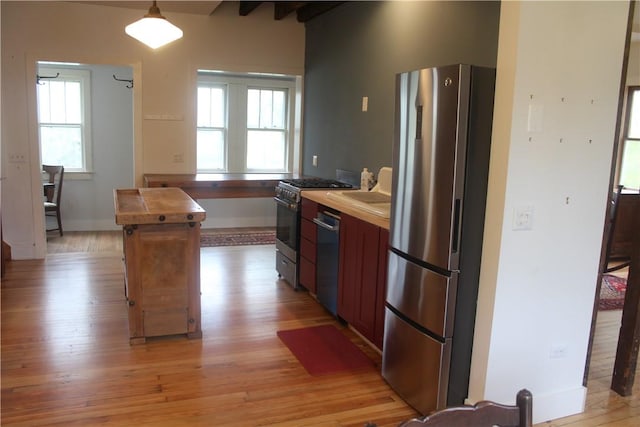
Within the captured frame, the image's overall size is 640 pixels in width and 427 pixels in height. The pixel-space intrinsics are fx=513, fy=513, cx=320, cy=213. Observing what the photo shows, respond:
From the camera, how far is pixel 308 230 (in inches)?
161

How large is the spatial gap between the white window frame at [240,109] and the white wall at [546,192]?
4862 millimetres

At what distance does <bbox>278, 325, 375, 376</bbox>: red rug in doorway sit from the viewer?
305cm

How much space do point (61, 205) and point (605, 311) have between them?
6487 mm

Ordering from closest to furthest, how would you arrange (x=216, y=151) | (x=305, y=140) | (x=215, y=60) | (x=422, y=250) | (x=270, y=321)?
(x=422, y=250)
(x=270, y=321)
(x=215, y=60)
(x=305, y=140)
(x=216, y=151)

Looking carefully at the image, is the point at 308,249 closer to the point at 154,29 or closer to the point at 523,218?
the point at 154,29

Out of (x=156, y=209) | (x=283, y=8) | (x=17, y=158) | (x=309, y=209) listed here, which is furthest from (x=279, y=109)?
(x=156, y=209)

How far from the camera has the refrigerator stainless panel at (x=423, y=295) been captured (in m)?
2.39

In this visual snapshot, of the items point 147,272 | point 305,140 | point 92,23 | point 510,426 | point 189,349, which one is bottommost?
point 189,349

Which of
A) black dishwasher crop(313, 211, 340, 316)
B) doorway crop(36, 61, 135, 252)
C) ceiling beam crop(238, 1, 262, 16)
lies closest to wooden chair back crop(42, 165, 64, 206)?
doorway crop(36, 61, 135, 252)

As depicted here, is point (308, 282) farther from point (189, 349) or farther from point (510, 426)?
point (510, 426)

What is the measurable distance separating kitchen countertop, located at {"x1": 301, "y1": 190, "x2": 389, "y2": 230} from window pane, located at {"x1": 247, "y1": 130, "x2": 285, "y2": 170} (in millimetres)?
3440

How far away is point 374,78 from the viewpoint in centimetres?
428

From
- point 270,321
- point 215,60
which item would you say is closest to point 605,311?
point 270,321

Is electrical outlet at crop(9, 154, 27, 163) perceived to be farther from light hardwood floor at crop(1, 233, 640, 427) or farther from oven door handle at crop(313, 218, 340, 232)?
oven door handle at crop(313, 218, 340, 232)
